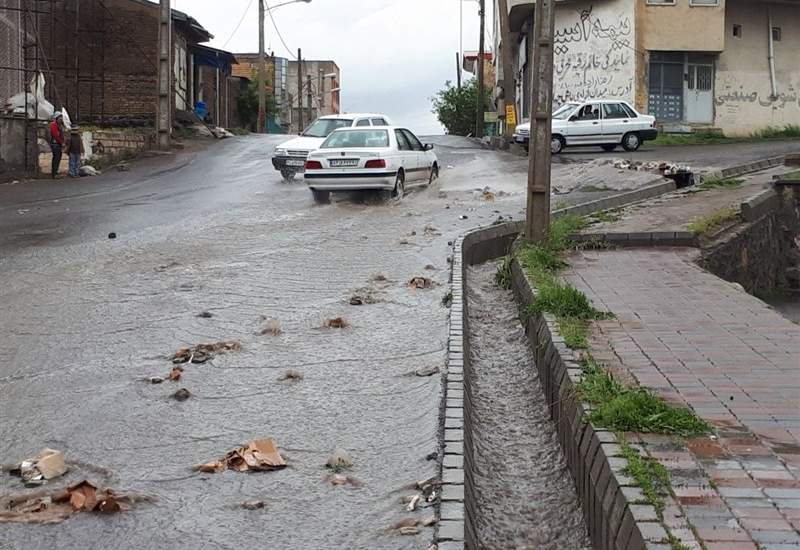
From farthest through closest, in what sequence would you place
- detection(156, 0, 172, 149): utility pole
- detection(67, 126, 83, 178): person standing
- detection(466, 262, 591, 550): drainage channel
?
1. detection(156, 0, 172, 149): utility pole
2. detection(67, 126, 83, 178): person standing
3. detection(466, 262, 591, 550): drainage channel

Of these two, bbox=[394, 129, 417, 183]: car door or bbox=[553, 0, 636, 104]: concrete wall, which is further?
bbox=[553, 0, 636, 104]: concrete wall

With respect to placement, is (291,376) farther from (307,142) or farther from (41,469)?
(307,142)

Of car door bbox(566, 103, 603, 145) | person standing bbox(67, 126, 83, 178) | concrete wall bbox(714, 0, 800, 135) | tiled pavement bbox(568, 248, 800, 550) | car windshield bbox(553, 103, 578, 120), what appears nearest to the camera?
tiled pavement bbox(568, 248, 800, 550)

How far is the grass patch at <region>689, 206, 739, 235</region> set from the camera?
1265 centimetres

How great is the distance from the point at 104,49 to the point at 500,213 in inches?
1052

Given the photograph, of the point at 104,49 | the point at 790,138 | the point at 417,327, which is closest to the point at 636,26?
the point at 790,138

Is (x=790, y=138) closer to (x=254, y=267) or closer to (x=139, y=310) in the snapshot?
(x=254, y=267)

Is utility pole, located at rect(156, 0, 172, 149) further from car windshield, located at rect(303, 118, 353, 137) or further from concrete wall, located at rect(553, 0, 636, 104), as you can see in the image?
concrete wall, located at rect(553, 0, 636, 104)

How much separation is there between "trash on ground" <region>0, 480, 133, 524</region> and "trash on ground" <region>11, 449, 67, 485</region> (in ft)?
0.71

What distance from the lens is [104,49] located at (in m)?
39.4

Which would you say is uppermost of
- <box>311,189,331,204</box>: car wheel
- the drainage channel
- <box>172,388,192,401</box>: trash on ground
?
<box>311,189,331,204</box>: car wheel

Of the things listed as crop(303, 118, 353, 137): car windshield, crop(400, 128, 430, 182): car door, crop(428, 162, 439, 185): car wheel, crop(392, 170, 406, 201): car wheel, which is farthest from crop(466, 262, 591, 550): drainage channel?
crop(303, 118, 353, 137): car windshield

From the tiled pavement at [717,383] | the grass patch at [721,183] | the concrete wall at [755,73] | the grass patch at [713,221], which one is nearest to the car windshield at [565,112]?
the concrete wall at [755,73]

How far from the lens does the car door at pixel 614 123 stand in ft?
104
